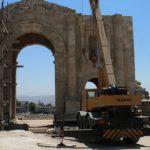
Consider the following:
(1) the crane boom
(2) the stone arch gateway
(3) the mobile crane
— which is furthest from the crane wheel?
(2) the stone arch gateway

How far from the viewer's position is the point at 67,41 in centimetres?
3709

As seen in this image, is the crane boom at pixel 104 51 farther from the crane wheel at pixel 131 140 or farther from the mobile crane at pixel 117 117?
the crane wheel at pixel 131 140

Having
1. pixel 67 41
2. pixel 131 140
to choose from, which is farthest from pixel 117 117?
pixel 67 41

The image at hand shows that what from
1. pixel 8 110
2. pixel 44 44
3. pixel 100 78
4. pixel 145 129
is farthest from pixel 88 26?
pixel 145 129

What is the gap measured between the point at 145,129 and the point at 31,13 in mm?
19171

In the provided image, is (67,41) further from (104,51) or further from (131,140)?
(131,140)

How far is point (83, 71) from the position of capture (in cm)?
3703

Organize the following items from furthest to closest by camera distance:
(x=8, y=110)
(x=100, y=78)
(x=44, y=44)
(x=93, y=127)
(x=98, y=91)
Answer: (x=44, y=44) < (x=8, y=110) < (x=100, y=78) < (x=98, y=91) < (x=93, y=127)

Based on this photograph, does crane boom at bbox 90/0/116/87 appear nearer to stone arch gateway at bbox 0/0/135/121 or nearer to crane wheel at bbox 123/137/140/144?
crane wheel at bbox 123/137/140/144

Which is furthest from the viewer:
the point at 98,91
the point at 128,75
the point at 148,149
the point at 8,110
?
the point at 128,75

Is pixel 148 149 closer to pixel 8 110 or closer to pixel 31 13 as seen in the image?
pixel 8 110

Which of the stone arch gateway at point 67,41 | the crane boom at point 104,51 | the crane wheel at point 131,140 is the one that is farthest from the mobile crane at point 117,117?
the stone arch gateway at point 67,41

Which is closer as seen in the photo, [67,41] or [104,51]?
[104,51]

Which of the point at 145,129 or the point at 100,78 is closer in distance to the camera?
the point at 145,129
